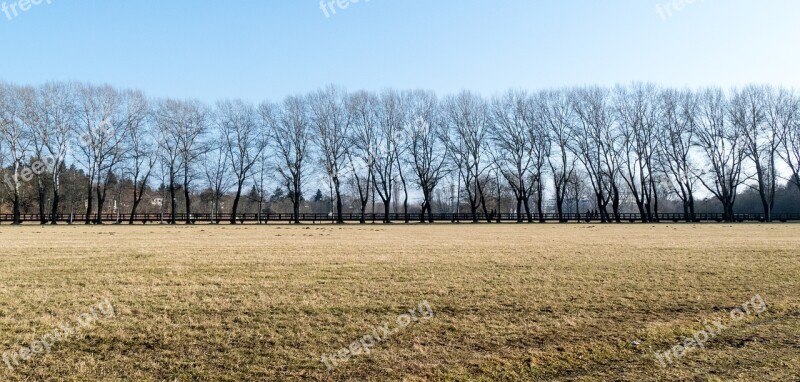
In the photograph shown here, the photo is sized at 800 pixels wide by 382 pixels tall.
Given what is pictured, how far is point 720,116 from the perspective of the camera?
5753cm

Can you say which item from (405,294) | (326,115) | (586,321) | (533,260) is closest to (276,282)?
(405,294)

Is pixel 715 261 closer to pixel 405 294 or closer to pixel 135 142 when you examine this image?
pixel 405 294

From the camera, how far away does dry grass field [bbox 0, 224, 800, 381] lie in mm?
4883
